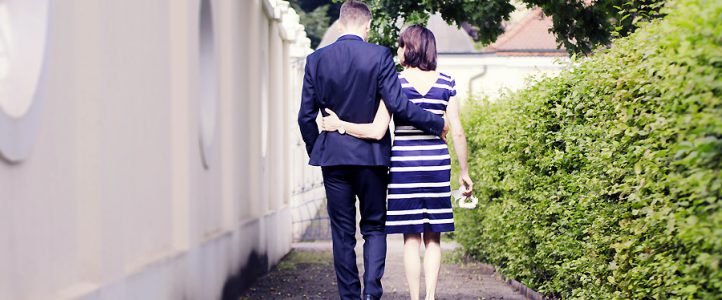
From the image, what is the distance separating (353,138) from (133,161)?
4.36ft

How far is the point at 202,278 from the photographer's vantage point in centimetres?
912

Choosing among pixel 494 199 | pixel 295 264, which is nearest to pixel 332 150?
pixel 494 199

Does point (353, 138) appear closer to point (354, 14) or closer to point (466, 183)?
point (354, 14)

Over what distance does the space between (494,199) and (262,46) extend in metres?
4.62

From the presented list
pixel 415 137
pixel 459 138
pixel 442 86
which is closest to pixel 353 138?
pixel 415 137

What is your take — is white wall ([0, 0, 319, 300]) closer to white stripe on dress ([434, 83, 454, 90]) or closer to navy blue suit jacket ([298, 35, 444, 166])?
navy blue suit jacket ([298, 35, 444, 166])

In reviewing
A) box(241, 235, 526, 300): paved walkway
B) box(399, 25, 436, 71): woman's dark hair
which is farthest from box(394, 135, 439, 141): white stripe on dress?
box(241, 235, 526, 300): paved walkway

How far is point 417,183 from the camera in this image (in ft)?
24.5

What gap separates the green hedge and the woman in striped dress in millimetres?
822

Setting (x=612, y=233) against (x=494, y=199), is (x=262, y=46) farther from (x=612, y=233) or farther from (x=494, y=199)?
(x=612, y=233)

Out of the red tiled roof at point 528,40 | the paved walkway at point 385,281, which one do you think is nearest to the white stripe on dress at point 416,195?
the paved walkway at point 385,281

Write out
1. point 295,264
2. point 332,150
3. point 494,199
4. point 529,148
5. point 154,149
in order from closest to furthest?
point 332,150
point 154,149
point 529,148
point 494,199
point 295,264

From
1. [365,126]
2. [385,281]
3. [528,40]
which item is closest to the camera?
[365,126]

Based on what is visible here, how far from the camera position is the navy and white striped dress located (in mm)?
7445
